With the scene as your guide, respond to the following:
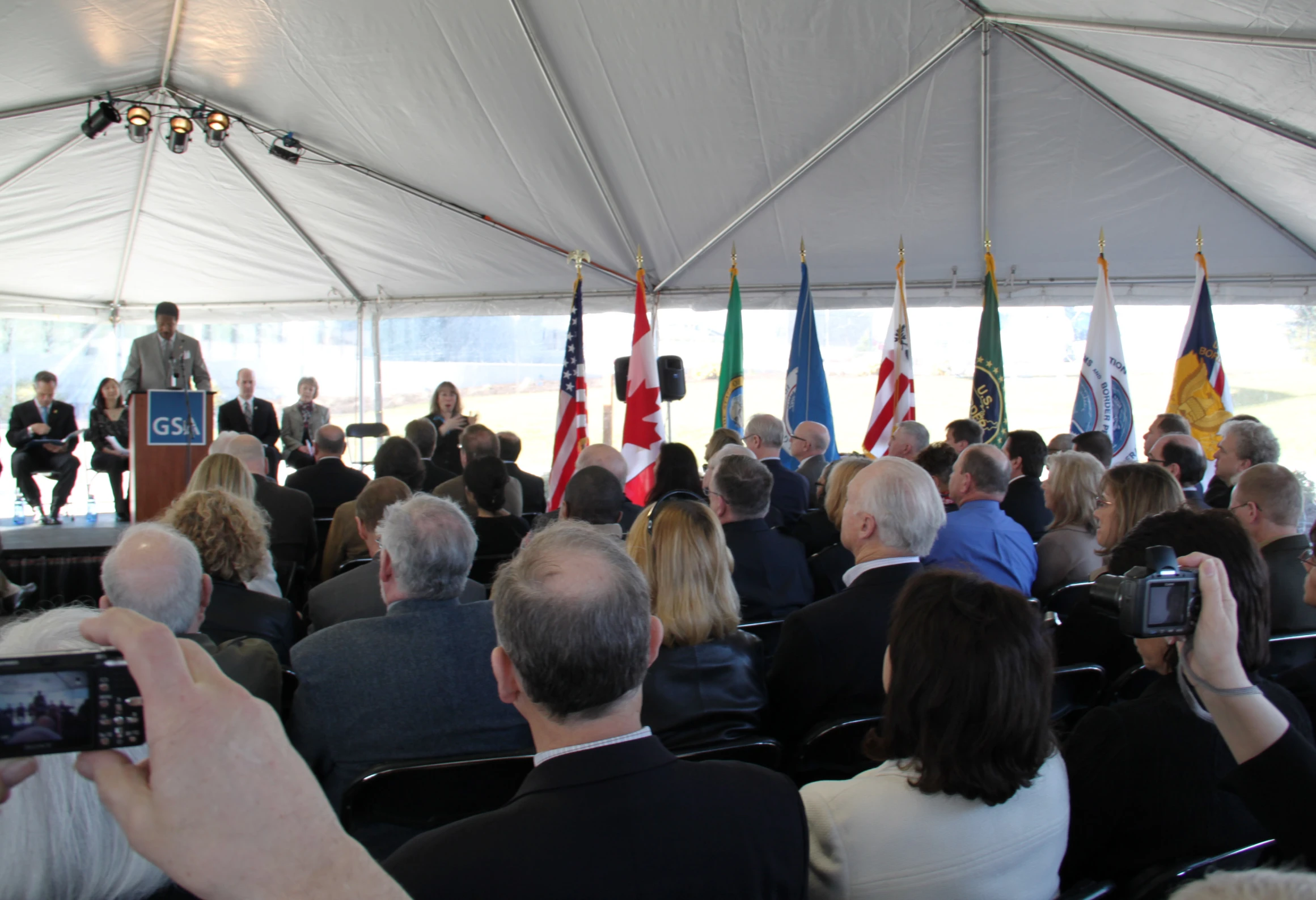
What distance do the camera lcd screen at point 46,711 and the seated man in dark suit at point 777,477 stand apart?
3551 mm

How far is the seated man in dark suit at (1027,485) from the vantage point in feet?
13.9

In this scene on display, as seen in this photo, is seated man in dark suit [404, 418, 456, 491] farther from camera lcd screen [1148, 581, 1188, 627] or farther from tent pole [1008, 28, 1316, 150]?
camera lcd screen [1148, 581, 1188, 627]

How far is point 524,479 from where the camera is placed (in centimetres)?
556

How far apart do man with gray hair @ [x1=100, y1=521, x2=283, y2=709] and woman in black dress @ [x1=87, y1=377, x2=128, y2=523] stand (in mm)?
6669

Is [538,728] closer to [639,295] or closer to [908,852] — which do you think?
[908,852]

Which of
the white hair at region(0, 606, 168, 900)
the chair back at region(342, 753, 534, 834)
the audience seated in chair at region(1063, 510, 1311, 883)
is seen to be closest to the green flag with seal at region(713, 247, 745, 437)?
the chair back at region(342, 753, 534, 834)

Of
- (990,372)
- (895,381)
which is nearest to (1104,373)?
(990,372)

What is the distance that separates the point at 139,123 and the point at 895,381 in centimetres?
613

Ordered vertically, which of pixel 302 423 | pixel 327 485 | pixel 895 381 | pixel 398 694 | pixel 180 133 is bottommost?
pixel 398 694

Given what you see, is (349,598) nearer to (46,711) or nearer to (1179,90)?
(46,711)

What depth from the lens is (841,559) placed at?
10.6 feet

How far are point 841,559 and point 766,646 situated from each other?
50cm

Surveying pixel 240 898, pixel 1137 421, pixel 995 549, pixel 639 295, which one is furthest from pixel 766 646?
pixel 1137 421

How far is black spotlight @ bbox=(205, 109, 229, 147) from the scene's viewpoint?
6.63m
